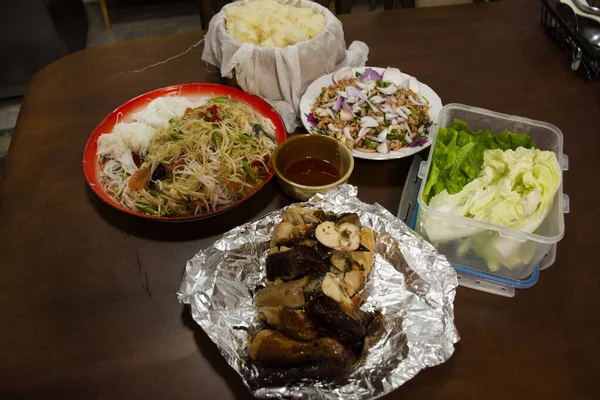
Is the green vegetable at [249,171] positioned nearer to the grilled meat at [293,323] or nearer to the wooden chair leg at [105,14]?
the grilled meat at [293,323]

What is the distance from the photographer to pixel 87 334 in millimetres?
1219

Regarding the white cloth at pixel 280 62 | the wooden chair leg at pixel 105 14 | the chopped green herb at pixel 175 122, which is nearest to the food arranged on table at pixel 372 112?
the white cloth at pixel 280 62

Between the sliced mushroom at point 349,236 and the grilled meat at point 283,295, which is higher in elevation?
the sliced mushroom at point 349,236

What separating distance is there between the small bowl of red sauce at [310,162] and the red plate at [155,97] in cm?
7

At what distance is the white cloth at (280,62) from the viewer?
66.0 inches

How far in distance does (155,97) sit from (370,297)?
1.25 m

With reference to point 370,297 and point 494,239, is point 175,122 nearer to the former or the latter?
point 370,297

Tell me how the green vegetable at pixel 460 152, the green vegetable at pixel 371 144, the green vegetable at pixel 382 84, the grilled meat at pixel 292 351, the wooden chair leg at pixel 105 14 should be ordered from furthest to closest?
the wooden chair leg at pixel 105 14 < the green vegetable at pixel 382 84 < the green vegetable at pixel 371 144 < the green vegetable at pixel 460 152 < the grilled meat at pixel 292 351

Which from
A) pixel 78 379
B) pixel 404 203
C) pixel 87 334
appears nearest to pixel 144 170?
pixel 87 334

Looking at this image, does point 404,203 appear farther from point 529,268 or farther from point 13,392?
point 13,392

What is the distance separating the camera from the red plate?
142 centimetres

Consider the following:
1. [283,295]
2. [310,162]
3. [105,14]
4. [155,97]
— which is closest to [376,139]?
[310,162]

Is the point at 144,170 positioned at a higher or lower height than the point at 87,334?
higher

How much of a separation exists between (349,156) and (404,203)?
0.26 meters
